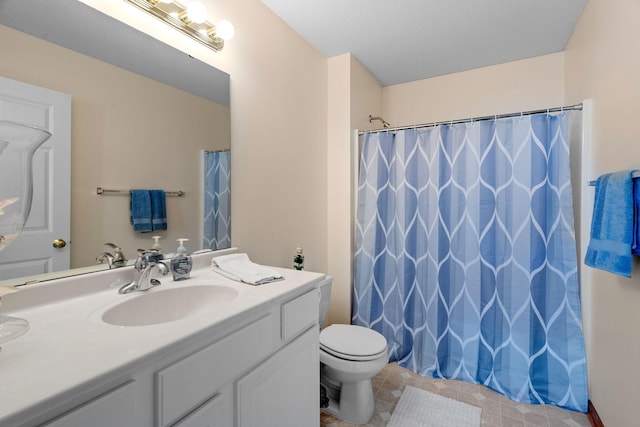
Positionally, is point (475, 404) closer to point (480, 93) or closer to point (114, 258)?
point (114, 258)

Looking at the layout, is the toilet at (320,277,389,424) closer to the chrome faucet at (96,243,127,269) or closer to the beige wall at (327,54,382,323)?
the beige wall at (327,54,382,323)

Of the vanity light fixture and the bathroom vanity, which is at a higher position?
the vanity light fixture

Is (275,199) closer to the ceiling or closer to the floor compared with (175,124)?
closer to the floor

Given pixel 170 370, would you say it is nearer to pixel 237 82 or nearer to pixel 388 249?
pixel 237 82

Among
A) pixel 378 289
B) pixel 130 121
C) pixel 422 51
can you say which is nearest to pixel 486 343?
pixel 378 289

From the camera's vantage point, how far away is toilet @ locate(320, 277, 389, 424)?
5.09 ft

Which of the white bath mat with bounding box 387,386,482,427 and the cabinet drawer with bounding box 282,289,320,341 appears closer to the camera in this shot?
the cabinet drawer with bounding box 282,289,320,341

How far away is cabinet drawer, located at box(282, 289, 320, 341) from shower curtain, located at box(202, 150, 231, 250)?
58cm

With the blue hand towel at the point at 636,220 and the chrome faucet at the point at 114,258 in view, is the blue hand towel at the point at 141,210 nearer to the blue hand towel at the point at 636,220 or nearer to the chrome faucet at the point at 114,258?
the chrome faucet at the point at 114,258

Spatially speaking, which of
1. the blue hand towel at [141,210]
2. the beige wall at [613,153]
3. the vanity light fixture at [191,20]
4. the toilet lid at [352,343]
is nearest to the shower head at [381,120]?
the beige wall at [613,153]

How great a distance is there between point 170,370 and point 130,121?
3.08 ft

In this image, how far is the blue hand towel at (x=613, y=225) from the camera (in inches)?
45.2

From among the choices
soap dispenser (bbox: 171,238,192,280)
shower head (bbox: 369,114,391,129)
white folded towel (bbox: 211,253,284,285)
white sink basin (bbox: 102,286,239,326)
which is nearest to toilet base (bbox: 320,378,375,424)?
white folded towel (bbox: 211,253,284,285)

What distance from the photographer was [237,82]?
5.21 ft
